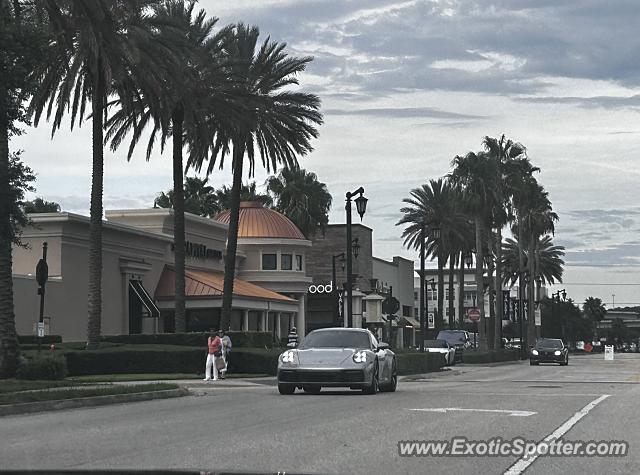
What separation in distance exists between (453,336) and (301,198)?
29.2 meters

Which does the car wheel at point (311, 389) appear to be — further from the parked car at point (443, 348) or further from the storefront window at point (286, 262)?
the storefront window at point (286, 262)

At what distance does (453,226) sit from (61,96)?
52.2 metres

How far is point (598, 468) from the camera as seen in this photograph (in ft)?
36.1

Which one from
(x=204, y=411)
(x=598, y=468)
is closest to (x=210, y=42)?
(x=204, y=411)

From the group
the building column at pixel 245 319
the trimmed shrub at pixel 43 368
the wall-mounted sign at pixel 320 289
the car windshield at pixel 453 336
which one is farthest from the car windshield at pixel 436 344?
the wall-mounted sign at pixel 320 289

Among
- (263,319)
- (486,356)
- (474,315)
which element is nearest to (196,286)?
(263,319)

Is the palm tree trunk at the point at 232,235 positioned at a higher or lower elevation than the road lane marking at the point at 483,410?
higher

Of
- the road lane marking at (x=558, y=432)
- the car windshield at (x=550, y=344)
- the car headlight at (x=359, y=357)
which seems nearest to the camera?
the road lane marking at (x=558, y=432)

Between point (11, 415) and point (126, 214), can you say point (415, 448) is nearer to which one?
point (11, 415)

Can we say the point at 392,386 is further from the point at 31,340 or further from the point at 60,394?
the point at 31,340

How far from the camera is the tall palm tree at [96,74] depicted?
1449 inches

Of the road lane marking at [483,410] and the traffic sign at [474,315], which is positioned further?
the traffic sign at [474,315]

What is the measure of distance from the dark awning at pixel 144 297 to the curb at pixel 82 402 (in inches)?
1140

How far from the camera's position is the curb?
1881 centimetres
